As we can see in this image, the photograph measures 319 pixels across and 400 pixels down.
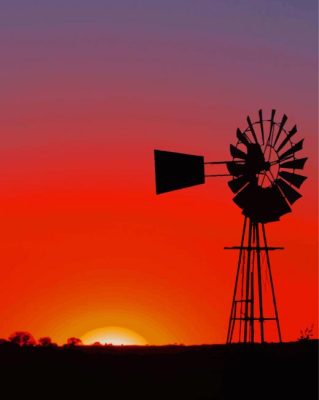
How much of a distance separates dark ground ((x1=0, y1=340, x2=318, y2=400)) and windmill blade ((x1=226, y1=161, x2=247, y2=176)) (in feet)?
14.9

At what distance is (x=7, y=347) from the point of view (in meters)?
47.6

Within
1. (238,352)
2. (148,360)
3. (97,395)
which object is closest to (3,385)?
(97,395)

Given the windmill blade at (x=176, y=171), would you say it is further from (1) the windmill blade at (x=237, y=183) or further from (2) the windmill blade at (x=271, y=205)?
(2) the windmill blade at (x=271, y=205)

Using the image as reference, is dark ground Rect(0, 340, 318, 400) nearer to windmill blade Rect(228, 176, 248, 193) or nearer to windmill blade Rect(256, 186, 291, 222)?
windmill blade Rect(256, 186, 291, 222)

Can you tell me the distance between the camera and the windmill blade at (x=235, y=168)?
34.5m

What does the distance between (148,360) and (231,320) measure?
1143cm

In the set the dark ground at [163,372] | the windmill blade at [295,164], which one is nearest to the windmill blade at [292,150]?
the windmill blade at [295,164]

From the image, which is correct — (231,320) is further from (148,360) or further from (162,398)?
(148,360)

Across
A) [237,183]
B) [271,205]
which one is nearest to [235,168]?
[237,183]

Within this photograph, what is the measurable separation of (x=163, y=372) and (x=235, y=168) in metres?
11.1

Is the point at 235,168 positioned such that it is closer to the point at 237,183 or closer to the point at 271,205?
the point at 237,183

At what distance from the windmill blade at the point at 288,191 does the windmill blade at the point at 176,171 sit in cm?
225

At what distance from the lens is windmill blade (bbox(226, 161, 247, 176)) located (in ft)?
113

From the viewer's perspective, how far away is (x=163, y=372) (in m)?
43.3
